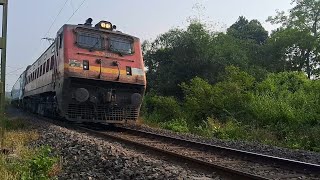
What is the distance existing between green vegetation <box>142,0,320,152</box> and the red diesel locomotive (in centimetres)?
325

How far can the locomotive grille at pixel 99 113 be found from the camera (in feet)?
40.0

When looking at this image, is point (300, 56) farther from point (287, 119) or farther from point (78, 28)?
point (78, 28)

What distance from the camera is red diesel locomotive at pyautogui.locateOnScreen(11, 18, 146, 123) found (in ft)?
39.2

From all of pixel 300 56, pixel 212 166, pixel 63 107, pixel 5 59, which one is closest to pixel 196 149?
pixel 212 166

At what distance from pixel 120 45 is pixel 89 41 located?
117 centimetres

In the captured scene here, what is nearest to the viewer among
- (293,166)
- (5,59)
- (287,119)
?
(293,166)

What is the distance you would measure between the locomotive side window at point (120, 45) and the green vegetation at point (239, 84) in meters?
3.93

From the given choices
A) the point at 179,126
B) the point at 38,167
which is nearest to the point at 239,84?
the point at 179,126

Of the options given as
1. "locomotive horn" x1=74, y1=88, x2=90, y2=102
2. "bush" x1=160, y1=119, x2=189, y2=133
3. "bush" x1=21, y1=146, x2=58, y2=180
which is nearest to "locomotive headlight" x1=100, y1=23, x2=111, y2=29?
"locomotive horn" x1=74, y1=88, x2=90, y2=102

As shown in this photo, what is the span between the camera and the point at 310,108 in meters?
13.6

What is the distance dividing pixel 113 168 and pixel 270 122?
31.1ft

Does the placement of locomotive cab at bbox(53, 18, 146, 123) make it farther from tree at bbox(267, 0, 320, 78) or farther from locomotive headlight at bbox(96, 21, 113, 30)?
tree at bbox(267, 0, 320, 78)

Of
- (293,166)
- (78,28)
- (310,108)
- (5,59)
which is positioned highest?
(78,28)

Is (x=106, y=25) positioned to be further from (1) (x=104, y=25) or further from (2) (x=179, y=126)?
(2) (x=179, y=126)
